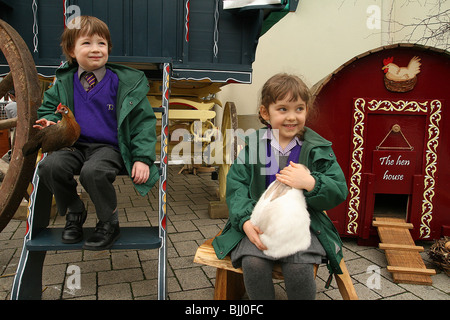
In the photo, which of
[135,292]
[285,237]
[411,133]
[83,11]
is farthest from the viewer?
[83,11]

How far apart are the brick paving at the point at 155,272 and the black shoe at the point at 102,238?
1.81 ft

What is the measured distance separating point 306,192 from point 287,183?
0.11m

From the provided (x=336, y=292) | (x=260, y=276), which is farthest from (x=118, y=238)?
(x=336, y=292)

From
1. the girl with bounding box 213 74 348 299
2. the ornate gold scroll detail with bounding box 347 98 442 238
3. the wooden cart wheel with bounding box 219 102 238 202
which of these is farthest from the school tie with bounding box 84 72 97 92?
the ornate gold scroll detail with bounding box 347 98 442 238

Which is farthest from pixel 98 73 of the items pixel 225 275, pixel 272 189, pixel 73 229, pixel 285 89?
pixel 225 275

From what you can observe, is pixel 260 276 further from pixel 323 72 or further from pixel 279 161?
pixel 323 72

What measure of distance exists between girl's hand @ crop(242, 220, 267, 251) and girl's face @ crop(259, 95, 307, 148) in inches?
20.2

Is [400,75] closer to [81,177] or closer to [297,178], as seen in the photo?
[297,178]

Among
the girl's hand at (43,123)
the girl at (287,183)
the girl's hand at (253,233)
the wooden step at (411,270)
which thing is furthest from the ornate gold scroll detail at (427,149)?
the girl's hand at (43,123)

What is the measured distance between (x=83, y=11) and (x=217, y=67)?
130 centimetres

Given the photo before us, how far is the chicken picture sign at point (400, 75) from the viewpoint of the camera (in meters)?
2.86

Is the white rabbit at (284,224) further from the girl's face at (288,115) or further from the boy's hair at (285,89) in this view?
the boy's hair at (285,89)

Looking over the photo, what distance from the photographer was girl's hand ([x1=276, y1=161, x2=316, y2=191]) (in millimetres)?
1684

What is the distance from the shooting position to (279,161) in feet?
6.30
